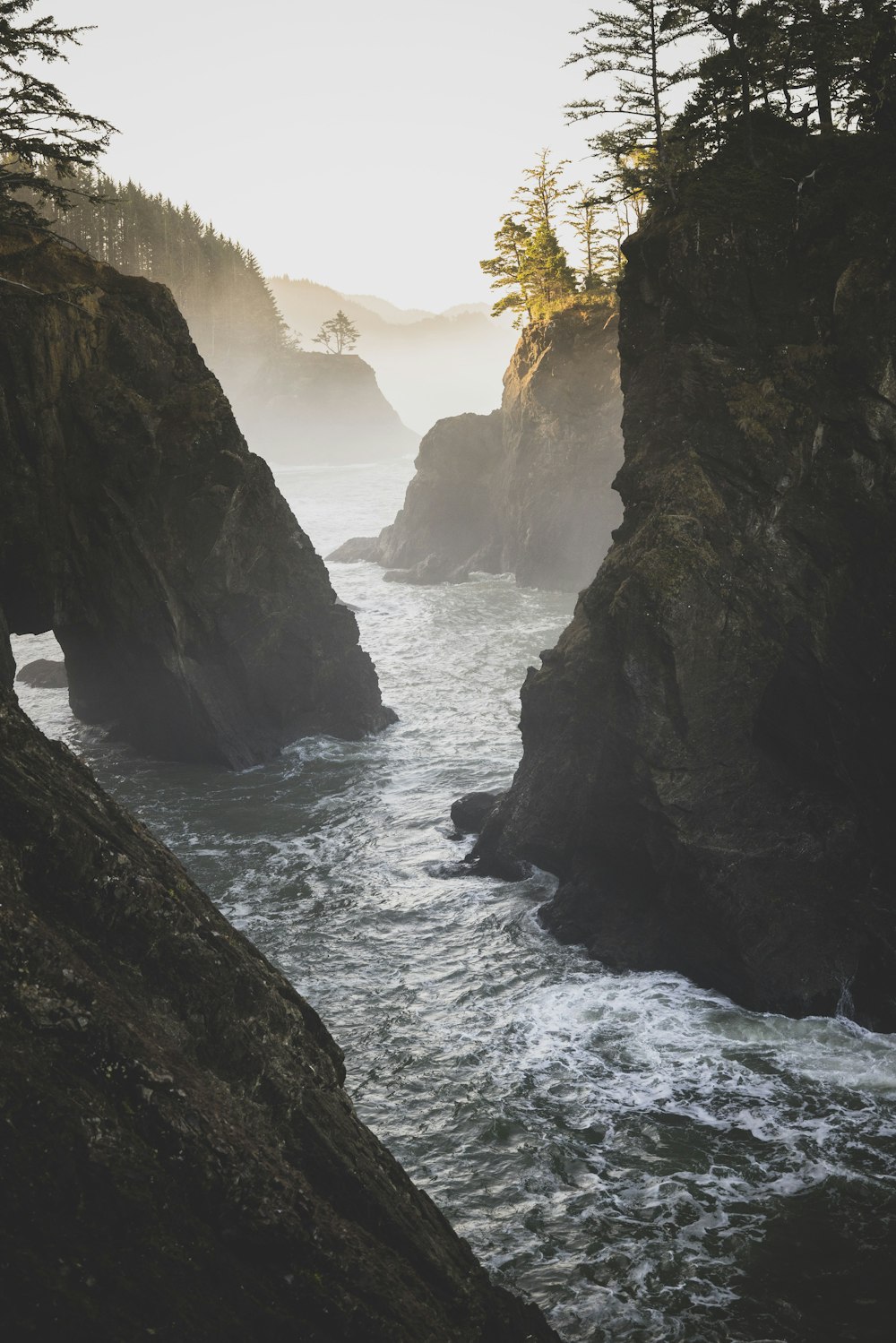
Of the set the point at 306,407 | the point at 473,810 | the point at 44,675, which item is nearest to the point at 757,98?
the point at 473,810

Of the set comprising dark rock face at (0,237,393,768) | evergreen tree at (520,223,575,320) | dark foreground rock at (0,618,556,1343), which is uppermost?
evergreen tree at (520,223,575,320)

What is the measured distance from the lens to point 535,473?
53.7m

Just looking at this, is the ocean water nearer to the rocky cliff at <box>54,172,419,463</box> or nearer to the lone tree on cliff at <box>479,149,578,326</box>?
the lone tree on cliff at <box>479,149,578,326</box>

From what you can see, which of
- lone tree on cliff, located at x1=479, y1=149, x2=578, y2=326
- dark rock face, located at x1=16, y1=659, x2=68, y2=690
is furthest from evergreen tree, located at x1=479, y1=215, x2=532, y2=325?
dark rock face, located at x1=16, y1=659, x2=68, y2=690

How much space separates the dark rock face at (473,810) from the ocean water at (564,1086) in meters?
0.65

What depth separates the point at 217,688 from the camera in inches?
1193

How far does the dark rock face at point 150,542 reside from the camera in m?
23.5

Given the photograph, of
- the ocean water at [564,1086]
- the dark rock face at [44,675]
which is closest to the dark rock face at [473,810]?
the ocean water at [564,1086]

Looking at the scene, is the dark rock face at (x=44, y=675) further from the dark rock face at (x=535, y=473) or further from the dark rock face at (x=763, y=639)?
the dark rock face at (x=763, y=639)

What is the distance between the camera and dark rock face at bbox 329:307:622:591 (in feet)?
170

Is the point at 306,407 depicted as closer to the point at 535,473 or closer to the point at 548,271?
the point at 548,271

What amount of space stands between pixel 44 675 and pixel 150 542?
46.3 ft

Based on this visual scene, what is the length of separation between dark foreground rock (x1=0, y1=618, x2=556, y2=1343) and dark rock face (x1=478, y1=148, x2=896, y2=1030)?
9.61 metres

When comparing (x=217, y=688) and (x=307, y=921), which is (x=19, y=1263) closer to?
(x=307, y=921)
